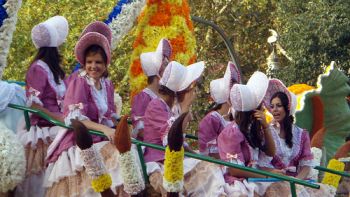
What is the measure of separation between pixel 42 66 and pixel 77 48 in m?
0.62

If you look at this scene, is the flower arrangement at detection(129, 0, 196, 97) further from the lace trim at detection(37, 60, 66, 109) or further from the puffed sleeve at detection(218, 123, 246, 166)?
the puffed sleeve at detection(218, 123, 246, 166)

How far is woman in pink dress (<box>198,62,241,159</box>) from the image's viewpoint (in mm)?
8188

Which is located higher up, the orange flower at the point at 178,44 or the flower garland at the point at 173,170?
the orange flower at the point at 178,44

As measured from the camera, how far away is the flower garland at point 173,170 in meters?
6.32

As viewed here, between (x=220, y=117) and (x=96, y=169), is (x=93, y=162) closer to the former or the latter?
(x=96, y=169)

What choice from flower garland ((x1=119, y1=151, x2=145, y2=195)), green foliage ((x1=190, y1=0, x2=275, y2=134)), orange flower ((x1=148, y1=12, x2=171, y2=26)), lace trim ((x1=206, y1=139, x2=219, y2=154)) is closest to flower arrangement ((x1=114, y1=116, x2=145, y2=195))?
flower garland ((x1=119, y1=151, x2=145, y2=195))

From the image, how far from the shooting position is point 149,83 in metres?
8.23

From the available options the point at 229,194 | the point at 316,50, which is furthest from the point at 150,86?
the point at 316,50

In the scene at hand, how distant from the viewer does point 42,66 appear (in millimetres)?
7844

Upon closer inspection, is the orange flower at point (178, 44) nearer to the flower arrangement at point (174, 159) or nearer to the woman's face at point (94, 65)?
the woman's face at point (94, 65)

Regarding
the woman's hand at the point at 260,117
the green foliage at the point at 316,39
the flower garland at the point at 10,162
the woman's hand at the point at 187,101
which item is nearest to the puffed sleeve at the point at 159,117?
the woman's hand at the point at 187,101

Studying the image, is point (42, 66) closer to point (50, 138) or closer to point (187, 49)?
point (50, 138)

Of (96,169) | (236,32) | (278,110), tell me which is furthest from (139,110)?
(236,32)

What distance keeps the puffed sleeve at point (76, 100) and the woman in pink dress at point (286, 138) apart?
64.9 inches
